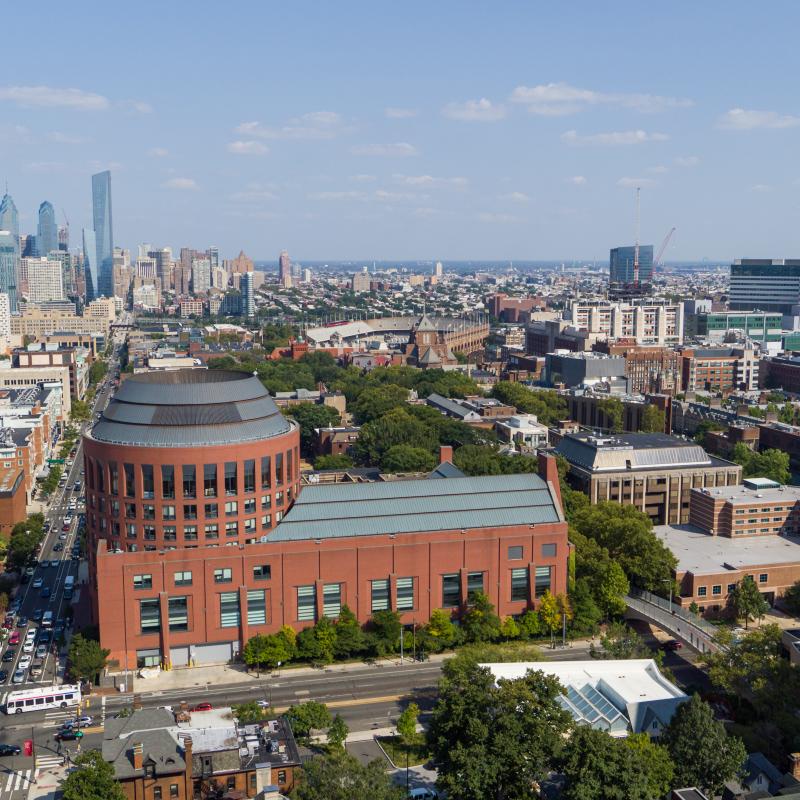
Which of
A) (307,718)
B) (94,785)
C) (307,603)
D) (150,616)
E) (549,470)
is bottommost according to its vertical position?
(307,718)

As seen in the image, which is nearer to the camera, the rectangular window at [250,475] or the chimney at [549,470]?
the rectangular window at [250,475]

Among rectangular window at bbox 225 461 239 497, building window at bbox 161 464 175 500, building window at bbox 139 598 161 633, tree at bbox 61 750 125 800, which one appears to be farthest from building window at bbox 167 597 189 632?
tree at bbox 61 750 125 800

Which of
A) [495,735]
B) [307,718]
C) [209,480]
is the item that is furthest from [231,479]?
[495,735]

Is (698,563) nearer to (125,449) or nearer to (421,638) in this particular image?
(421,638)

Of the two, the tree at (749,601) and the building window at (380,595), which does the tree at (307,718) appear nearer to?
the building window at (380,595)

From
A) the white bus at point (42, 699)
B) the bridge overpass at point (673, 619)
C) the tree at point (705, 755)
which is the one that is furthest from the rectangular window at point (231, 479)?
the tree at point (705, 755)

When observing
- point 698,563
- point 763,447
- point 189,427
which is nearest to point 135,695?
point 189,427

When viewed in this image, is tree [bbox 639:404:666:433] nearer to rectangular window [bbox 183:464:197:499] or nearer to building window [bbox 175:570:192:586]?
rectangular window [bbox 183:464:197:499]

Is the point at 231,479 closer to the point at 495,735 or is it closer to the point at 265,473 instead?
the point at 265,473
